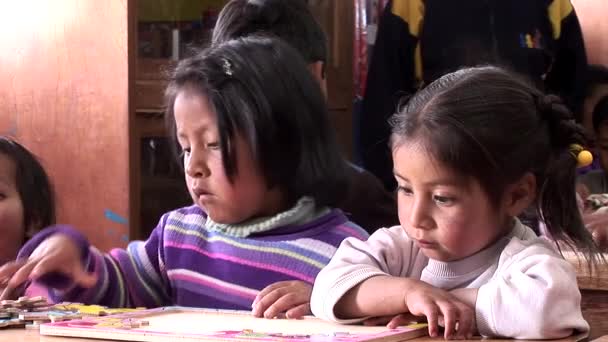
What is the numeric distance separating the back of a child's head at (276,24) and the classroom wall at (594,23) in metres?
0.98

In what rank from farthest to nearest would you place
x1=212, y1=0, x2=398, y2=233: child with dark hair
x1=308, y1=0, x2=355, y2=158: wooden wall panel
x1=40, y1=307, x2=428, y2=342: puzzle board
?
1. x1=308, y1=0, x2=355, y2=158: wooden wall panel
2. x1=212, y1=0, x2=398, y2=233: child with dark hair
3. x1=40, y1=307, x2=428, y2=342: puzzle board

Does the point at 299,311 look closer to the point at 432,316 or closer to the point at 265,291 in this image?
the point at 265,291

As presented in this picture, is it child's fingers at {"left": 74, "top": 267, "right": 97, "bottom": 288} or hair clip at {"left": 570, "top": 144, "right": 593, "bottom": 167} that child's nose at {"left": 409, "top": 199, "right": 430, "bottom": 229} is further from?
child's fingers at {"left": 74, "top": 267, "right": 97, "bottom": 288}

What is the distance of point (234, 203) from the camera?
62.4 inches

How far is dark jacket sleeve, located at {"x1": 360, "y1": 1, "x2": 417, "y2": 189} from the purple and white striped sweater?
155 centimetres

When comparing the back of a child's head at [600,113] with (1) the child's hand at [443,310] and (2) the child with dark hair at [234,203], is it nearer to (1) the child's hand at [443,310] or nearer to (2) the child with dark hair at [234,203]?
(2) the child with dark hair at [234,203]

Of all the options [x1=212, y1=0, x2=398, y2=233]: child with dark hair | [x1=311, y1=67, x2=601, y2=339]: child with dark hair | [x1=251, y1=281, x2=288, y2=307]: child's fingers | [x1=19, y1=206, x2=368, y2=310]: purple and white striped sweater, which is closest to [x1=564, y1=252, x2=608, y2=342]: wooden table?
[x1=212, y1=0, x2=398, y2=233]: child with dark hair

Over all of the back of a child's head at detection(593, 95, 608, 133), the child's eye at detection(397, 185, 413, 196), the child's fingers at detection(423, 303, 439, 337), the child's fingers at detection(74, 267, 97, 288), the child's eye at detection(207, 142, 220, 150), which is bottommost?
the child's fingers at detection(74, 267, 97, 288)

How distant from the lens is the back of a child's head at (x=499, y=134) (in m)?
1.22

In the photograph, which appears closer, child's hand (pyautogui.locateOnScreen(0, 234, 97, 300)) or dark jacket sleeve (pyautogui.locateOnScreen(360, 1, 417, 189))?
child's hand (pyautogui.locateOnScreen(0, 234, 97, 300))

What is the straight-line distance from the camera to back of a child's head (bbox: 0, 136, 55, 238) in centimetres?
191

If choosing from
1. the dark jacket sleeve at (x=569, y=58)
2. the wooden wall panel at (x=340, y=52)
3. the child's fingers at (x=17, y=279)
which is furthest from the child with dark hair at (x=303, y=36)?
the wooden wall panel at (x=340, y=52)

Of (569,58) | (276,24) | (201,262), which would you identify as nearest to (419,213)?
(201,262)

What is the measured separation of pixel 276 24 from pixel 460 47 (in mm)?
1018
